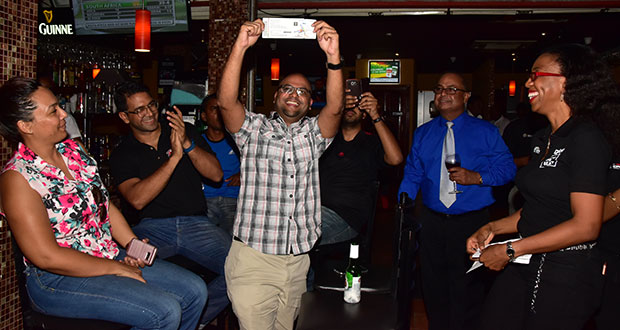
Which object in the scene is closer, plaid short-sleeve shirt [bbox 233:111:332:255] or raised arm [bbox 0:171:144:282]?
raised arm [bbox 0:171:144:282]

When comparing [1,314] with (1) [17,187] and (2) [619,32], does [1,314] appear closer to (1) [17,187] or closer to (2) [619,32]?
(1) [17,187]

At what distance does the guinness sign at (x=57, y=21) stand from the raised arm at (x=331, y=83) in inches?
184

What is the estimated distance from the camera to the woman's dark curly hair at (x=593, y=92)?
1.81m

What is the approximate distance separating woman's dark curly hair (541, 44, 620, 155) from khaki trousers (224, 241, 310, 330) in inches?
58.6

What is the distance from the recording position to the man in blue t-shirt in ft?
12.6

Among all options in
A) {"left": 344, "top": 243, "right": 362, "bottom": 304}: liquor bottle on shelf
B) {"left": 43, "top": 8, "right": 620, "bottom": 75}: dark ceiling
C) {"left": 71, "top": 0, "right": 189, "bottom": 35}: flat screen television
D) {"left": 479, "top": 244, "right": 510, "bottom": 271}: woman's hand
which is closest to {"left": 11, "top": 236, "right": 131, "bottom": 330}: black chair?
{"left": 344, "top": 243, "right": 362, "bottom": 304}: liquor bottle on shelf

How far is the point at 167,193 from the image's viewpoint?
117 inches

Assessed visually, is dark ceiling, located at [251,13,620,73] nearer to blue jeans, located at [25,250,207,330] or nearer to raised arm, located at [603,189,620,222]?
raised arm, located at [603,189,620,222]

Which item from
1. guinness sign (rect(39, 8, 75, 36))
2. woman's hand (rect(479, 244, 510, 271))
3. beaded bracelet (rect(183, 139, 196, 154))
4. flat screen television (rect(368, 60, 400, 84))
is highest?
flat screen television (rect(368, 60, 400, 84))

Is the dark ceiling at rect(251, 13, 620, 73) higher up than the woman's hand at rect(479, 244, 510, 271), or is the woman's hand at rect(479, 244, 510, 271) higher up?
the dark ceiling at rect(251, 13, 620, 73)

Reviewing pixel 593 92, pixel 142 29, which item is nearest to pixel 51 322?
pixel 593 92

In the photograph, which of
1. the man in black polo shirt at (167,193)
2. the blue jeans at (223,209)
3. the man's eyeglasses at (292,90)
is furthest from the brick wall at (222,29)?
the man's eyeglasses at (292,90)

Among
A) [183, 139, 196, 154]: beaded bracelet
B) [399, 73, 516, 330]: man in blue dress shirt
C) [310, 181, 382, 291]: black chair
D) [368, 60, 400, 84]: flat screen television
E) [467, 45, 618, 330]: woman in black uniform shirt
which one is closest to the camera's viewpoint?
[467, 45, 618, 330]: woman in black uniform shirt

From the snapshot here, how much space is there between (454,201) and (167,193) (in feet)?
6.16
